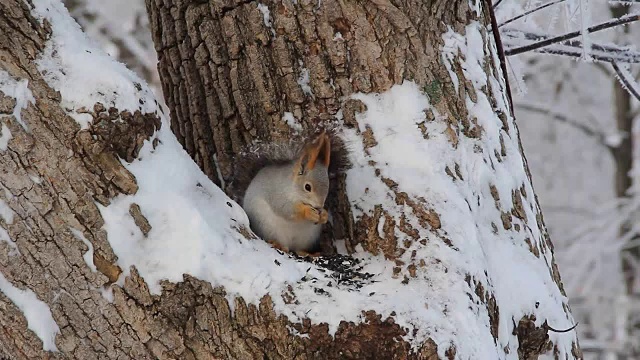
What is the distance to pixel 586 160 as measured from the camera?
22.0 feet

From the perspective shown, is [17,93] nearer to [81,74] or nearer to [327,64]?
[81,74]

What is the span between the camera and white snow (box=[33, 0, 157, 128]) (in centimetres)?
131

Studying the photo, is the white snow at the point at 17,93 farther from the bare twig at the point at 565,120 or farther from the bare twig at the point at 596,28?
the bare twig at the point at 565,120

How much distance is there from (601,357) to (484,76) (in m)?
4.79

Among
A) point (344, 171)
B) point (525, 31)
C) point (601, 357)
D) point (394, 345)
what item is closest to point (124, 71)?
point (344, 171)

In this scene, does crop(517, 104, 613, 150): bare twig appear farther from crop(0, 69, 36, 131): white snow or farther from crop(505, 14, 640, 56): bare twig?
crop(0, 69, 36, 131): white snow

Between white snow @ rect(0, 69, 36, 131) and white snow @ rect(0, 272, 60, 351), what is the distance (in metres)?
0.24

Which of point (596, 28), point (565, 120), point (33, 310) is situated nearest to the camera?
point (33, 310)

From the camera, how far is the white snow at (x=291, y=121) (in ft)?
5.62

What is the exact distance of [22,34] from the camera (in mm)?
1321

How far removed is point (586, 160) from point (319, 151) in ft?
18.0

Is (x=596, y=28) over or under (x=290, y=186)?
over

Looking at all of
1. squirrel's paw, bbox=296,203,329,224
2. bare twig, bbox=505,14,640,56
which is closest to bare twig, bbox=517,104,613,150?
bare twig, bbox=505,14,640,56

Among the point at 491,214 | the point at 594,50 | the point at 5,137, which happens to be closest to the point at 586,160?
the point at 594,50
